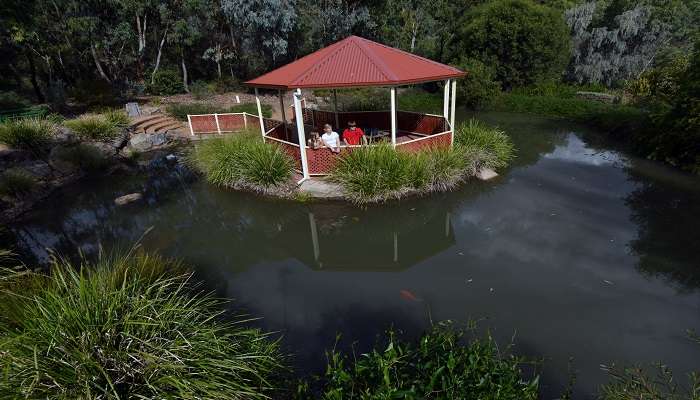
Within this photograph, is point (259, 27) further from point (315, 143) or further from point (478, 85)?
point (315, 143)

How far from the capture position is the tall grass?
868 cm

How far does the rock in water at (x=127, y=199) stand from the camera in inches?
378

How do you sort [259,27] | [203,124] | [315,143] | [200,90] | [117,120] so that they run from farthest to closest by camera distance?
[200,90]
[259,27]
[203,124]
[117,120]
[315,143]

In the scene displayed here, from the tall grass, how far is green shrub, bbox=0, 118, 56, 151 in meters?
10.4

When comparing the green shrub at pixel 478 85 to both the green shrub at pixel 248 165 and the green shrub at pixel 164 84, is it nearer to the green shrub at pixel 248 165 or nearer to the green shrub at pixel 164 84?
the green shrub at pixel 248 165

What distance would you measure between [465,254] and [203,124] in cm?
1335

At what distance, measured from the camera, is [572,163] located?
11617 millimetres

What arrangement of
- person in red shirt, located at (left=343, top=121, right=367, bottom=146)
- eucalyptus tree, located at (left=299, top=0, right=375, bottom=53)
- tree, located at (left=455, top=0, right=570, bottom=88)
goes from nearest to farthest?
1. person in red shirt, located at (left=343, top=121, right=367, bottom=146)
2. tree, located at (left=455, top=0, right=570, bottom=88)
3. eucalyptus tree, located at (left=299, top=0, right=375, bottom=53)

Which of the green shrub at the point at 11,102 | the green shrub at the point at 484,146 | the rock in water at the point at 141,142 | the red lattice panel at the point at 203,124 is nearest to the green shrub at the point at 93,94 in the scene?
the green shrub at the point at 11,102

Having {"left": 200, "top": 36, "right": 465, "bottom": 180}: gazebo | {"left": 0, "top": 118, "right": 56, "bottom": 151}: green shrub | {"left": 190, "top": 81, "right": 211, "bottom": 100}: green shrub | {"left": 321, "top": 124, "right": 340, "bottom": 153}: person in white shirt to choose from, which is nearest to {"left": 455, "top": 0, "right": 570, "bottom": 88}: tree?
{"left": 200, "top": 36, "right": 465, "bottom": 180}: gazebo

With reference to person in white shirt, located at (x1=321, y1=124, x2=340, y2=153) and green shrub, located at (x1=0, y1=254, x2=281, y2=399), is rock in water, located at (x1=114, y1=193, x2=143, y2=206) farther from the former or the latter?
green shrub, located at (x1=0, y1=254, x2=281, y2=399)

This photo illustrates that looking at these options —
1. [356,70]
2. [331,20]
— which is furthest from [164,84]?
[356,70]

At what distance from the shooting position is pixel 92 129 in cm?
1328

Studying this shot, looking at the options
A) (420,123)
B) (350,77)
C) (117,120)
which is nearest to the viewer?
(350,77)
